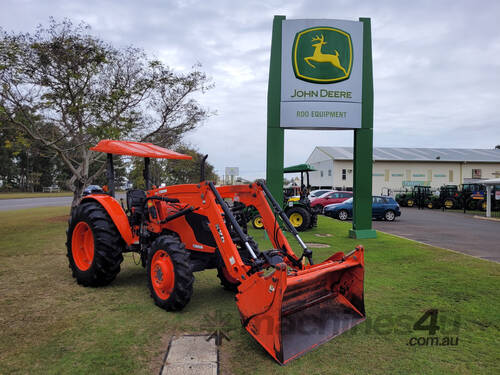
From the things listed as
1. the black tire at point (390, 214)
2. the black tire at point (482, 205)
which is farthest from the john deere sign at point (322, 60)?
the black tire at point (482, 205)

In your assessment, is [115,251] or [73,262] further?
[73,262]

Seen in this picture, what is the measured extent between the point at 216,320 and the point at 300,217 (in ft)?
29.0

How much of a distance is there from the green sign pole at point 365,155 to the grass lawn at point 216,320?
12.4ft

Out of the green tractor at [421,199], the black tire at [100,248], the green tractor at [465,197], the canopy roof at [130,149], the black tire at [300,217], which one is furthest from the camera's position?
the green tractor at [421,199]

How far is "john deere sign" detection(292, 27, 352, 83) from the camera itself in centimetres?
1021

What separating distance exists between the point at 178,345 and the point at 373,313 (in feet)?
7.80

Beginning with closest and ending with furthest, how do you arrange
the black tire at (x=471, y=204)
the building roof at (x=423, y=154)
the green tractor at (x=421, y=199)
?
the black tire at (x=471, y=204)
the green tractor at (x=421, y=199)
the building roof at (x=423, y=154)

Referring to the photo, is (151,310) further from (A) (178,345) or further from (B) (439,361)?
(B) (439,361)

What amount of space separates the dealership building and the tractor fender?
33266mm

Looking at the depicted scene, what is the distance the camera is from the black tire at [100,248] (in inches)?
201

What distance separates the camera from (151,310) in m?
4.40

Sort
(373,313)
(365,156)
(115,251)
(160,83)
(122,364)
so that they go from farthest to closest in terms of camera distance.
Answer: (160,83) < (365,156) < (115,251) < (373,313) < (122,364)

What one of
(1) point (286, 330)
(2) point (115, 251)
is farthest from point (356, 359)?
(2) point (115, 251)

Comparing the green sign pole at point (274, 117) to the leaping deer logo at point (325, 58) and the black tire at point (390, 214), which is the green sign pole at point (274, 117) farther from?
the black tire at point (390, 214)
